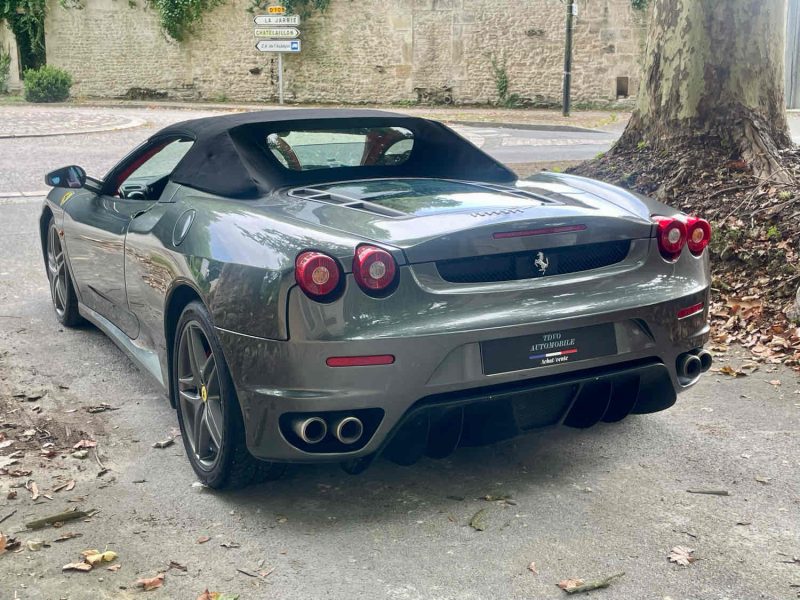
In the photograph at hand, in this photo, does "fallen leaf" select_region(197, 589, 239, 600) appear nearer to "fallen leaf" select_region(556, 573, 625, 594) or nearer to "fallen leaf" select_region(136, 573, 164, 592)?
"fallen leaf" select_region(136, 573, 164, 592)

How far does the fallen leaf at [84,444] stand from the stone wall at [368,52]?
87.7 ft

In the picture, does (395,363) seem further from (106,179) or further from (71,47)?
(71,47)

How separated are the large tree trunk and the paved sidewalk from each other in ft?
42.6

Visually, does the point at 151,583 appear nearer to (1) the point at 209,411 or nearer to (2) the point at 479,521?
(1) the point at 209,411

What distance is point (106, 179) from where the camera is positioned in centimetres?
530

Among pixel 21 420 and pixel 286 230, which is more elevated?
pixel 286 230

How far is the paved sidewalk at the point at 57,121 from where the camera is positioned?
18812 mm

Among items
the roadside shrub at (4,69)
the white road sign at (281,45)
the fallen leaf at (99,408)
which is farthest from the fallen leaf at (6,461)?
the roadside shrub at (4,69)

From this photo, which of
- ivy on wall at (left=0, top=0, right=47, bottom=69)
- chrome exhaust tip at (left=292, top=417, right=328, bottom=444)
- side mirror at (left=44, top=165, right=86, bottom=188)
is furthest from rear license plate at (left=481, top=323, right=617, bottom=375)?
ivy on wall at (left=0, top=0, right=47, bottom=69)

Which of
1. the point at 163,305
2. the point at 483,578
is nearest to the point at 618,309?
the point at 483,578

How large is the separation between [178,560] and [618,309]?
68.8 inches

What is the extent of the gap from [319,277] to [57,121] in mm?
19426

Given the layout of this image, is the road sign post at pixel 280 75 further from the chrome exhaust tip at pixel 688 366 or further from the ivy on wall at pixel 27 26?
the chrome exhaust tip at pixel 688 366

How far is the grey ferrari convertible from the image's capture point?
3.41 metres
